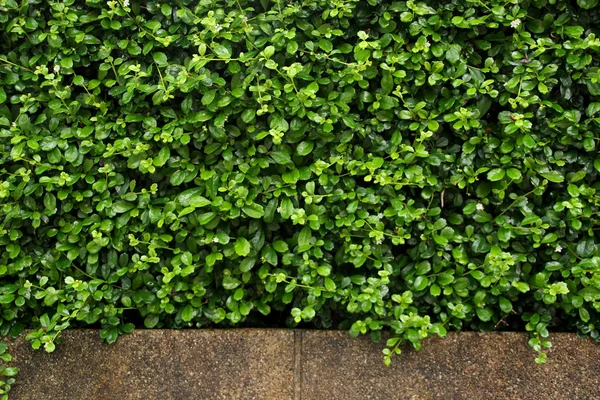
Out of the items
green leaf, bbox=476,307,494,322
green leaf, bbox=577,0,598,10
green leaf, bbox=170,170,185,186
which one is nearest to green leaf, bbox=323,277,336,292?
green leaf, bbox=476,307,494,322

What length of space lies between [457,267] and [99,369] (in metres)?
1.73

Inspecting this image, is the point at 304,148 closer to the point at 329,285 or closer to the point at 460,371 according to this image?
the point at 329,285

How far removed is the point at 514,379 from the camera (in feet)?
7.76

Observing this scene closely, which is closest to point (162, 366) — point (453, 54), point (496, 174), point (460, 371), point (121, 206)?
point (121, 206)

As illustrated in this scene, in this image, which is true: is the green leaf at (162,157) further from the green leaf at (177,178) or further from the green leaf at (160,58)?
the green leaf at (160,58)

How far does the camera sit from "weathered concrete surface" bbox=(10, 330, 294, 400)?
7.96 ft

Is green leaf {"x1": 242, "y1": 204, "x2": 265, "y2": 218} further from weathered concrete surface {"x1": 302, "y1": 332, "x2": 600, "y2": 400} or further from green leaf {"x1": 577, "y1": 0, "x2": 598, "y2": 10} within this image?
green leaf {"x1": 577, "y1": 0, "x2": 598, "y2": 10}

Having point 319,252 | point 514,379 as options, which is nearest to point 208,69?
point 319,252

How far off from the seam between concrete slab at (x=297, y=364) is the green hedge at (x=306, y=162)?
5.8 inches

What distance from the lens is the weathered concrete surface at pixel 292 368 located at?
2365 millimetres

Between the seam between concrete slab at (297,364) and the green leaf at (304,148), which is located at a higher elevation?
the green leaf at (304,148)

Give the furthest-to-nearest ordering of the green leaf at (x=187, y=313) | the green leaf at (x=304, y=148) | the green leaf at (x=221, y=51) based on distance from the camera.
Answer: the green leaf at (x=187, y=313)
the green leaf at (x=304, y=148)
the green leaf at (x=221, y=51)

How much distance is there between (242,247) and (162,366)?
0.70 meters

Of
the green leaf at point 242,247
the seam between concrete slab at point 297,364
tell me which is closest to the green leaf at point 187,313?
the green leaf at point 242,247
